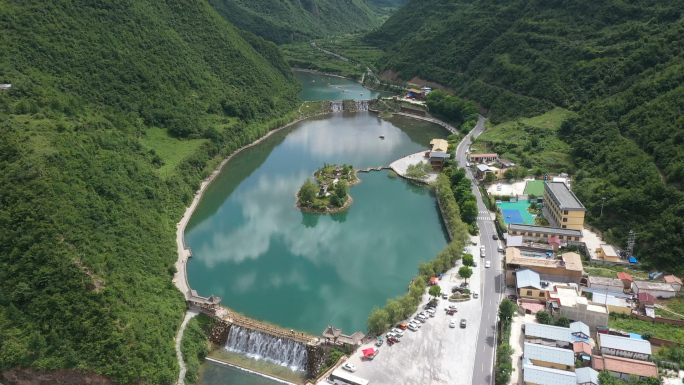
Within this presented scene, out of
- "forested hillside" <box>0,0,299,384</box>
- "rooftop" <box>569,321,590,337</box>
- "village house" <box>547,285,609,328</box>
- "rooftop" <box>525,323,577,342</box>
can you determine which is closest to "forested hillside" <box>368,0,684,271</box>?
"village house" <box>547,285,609,328</box>

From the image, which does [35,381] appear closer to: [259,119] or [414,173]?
[414,173]

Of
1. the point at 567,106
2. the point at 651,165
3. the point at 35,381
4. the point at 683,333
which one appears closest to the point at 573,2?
the point at 567,106

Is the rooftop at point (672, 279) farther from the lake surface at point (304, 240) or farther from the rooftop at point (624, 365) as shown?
the lake surface at point (304, 240)

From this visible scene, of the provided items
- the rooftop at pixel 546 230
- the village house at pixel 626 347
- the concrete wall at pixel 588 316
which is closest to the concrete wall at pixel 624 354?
the village house at pixel 626 347

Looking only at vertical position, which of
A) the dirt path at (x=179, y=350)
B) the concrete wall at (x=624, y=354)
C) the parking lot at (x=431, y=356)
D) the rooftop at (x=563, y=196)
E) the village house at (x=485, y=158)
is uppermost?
the village house at (x=485, y=158)

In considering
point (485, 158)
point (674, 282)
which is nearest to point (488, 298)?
point (674, 282)

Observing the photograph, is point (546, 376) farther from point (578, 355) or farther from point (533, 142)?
point (533, 142)
